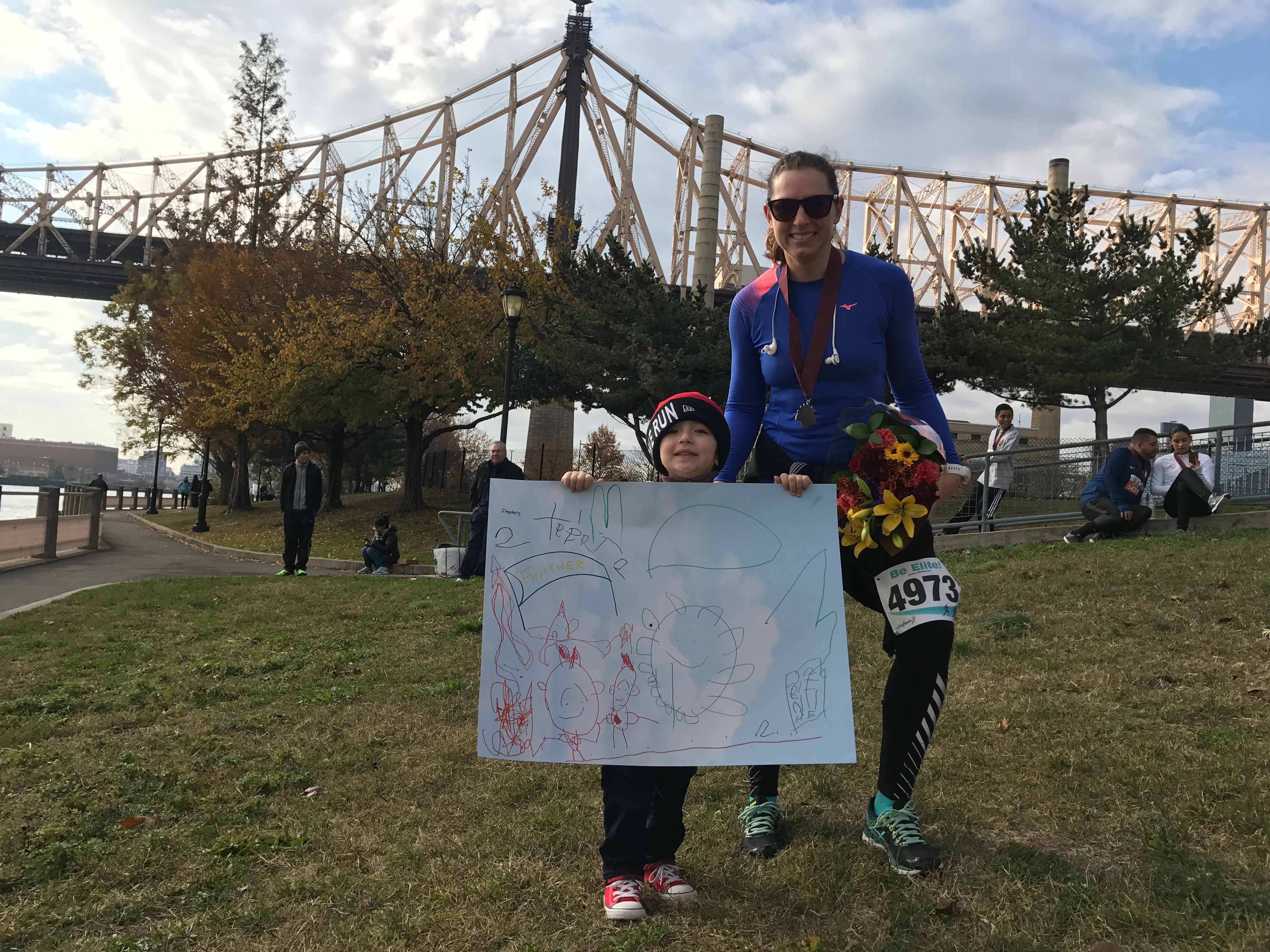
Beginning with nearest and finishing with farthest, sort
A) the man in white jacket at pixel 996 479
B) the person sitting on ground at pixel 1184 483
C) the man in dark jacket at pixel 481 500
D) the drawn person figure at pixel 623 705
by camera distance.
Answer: the drawn person figure at pixel 623 705, the man in dark jacket at pixel 481 500, the person sitting on ground at pixel 1184 483, the man in white jacket at pixel 996 479

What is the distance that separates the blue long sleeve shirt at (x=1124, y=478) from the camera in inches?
392

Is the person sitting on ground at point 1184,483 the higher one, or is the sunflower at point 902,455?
the person sitting on ground at point 1184,483

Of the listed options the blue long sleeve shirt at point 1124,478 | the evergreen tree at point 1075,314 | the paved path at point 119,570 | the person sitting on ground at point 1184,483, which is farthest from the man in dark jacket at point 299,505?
the evergreen tree at point 1075,314

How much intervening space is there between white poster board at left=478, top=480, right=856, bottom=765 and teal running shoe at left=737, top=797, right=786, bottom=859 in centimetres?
46

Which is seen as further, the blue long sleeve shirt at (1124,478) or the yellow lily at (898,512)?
the blue long sleeve shirt at (1124,478)

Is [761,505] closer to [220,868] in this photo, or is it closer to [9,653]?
[220,868]

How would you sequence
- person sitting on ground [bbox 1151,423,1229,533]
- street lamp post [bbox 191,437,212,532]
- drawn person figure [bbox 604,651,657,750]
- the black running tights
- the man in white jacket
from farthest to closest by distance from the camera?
street lamp post [bbox 191,437,212,532], the man in white jacket, person sitting on ground [bbox 1151,423,1229,533], the black running tights, drawn person figure [bbox 604,651,657,750]

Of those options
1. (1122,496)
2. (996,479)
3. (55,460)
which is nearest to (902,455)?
(1122,496)

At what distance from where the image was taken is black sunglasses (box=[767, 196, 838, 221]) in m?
2.47

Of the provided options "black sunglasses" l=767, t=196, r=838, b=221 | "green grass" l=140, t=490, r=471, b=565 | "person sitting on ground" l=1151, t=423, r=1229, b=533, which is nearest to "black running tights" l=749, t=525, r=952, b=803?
"black sunglasses" l=767, t=196, r=838, b=221

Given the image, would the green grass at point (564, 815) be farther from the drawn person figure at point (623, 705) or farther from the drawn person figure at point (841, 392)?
the drawn person figure at point (623, 705)

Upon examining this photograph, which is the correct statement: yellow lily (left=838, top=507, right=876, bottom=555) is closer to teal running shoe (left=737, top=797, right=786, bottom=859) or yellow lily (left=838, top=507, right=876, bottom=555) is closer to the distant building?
teal running shoe (left=737, top=797, right=786, bottom=859)

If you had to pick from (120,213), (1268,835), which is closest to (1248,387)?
(1268,835)

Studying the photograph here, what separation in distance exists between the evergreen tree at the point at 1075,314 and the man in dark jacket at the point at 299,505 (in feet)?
51.2
